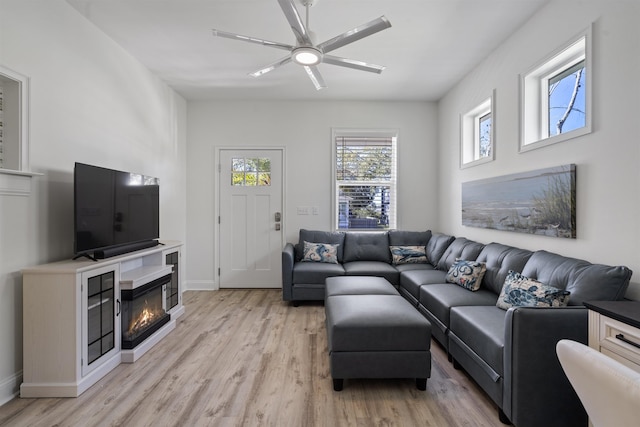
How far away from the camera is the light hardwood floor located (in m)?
1.66

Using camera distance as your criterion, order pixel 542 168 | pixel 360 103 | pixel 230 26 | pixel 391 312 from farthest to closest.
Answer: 1. pixel 360 103
2. pixel 230 26
3. pixel 542 168
4. pixel 391 312

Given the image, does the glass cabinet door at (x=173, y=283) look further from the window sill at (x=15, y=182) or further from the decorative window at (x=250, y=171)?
the decorative window at (x=250, y=171)

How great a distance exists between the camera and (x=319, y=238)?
413 centimetres

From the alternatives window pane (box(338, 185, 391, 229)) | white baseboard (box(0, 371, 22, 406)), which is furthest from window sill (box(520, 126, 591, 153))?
white baseboard (box(0, 371, 22, 406))

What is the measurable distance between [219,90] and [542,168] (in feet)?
12.5

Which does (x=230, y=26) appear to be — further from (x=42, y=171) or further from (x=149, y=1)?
(x=42, y=171)

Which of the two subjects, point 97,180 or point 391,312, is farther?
point 97,180

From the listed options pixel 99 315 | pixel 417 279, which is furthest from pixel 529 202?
pixel 99 315

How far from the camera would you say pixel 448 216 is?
4125 millimetres

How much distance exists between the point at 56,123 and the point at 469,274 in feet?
11.7

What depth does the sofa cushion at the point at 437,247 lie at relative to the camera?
3.66 m

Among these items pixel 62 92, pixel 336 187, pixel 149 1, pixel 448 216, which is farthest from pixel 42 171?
pixel 448 216

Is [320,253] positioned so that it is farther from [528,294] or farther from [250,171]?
[528,294]

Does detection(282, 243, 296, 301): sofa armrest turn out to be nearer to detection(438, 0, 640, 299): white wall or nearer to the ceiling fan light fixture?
the ceiling fan light fixture
